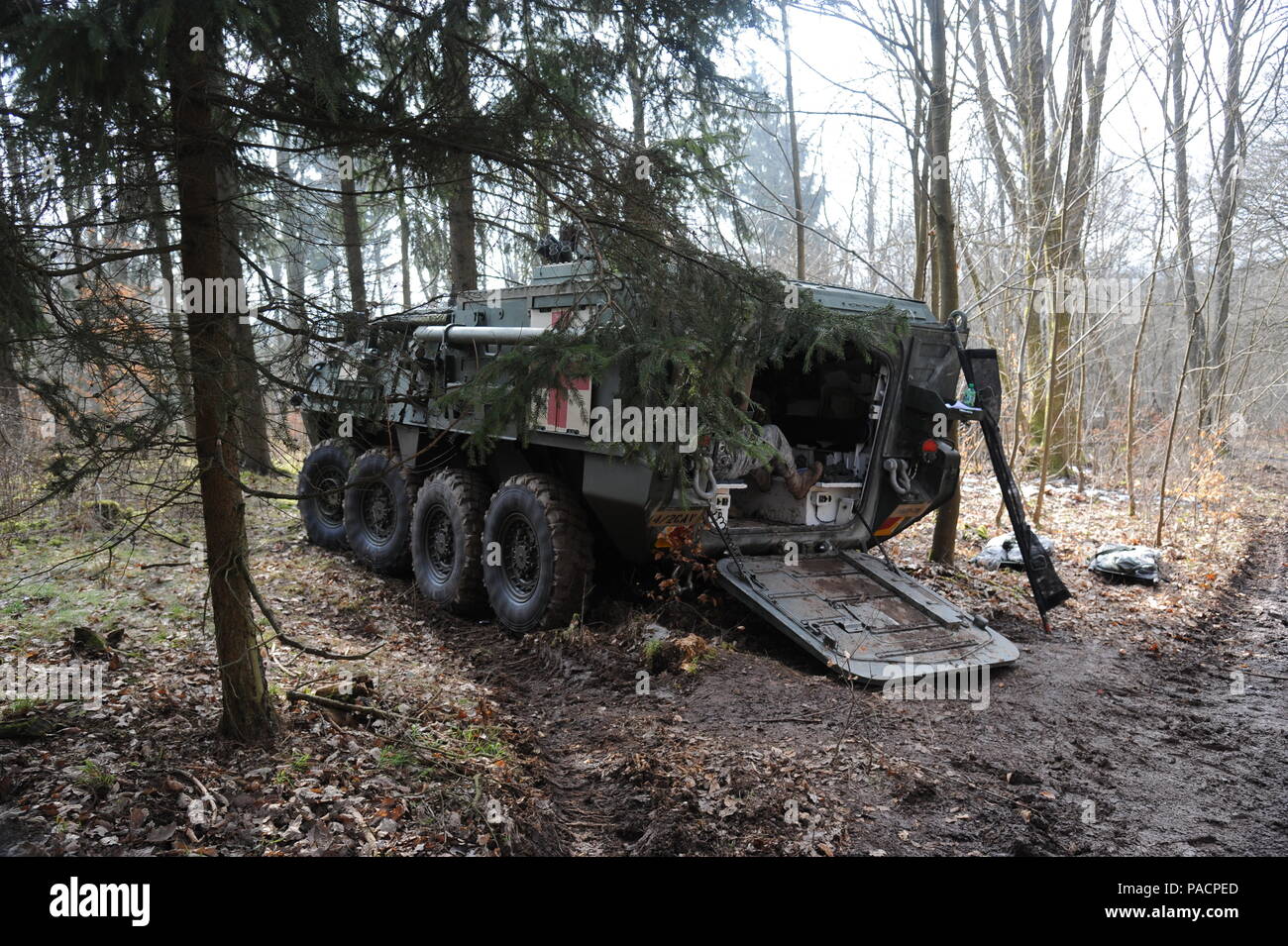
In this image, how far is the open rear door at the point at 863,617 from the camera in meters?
5.51

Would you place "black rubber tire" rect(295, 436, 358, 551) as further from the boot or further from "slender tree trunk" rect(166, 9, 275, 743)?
"slender tree trunk" rect(166, 9, 275, 743)

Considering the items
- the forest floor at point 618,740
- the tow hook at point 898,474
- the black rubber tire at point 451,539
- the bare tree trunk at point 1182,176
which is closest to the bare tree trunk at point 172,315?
the forest floor at point 618,740

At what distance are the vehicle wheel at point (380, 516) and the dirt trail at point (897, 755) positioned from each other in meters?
1.98

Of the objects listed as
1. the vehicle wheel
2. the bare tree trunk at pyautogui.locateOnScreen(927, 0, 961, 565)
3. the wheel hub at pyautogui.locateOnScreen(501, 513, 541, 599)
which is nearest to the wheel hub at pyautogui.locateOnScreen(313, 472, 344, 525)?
the vehicle wheel

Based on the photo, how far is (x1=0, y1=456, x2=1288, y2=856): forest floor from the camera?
11.1ft

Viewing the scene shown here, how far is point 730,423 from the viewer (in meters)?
3.65

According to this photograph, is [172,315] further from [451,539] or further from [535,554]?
[451,539]

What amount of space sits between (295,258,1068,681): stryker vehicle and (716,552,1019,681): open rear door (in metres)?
0.01

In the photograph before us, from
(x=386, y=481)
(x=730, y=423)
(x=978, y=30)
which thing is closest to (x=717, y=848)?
(x=730, y=423)

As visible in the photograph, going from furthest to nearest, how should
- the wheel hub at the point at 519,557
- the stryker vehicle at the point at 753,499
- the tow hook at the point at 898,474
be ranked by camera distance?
the tow hook at the point at 898,474
the wheel hub at the point at 519,557
the stryker vehicle at the point at 753,499

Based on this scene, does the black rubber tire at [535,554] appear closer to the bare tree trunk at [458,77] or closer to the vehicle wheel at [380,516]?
the vehicle wheel at [380,516]

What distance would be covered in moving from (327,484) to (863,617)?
19.9 ft

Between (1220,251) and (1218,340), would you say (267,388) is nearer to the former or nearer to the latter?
(1220,251)

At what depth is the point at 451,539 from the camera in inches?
291
